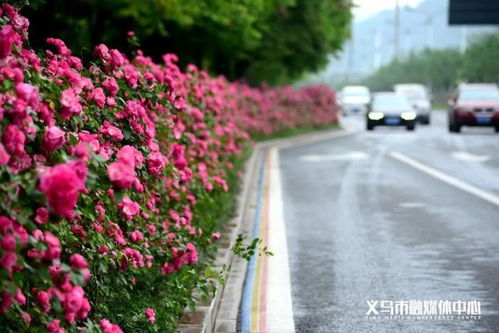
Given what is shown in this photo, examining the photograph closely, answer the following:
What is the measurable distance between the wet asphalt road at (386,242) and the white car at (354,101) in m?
47.2

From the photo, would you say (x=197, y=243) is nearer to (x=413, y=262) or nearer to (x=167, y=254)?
(x=167, y=254)

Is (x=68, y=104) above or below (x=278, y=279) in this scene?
above

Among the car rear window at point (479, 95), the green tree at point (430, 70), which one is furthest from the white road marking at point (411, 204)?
the green tree at point (430, 70)

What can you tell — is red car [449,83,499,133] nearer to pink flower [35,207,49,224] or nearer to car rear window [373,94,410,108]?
car rear window [373,94,410,108]

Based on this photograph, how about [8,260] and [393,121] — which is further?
[393,121]

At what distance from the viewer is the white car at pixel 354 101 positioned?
7019 cm

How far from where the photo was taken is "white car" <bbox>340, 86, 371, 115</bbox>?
7019cm

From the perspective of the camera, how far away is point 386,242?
11461 millimetres

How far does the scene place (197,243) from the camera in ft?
27.7

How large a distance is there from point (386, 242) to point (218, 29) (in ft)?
62.2

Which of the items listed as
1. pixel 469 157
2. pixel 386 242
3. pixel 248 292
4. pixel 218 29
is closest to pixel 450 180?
pixel 469 157

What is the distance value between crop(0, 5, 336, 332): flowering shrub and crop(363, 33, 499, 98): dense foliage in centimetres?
6041

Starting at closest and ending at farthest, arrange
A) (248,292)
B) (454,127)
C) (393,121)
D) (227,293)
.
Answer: (227,293), (248,292), (454,127), (393,121)

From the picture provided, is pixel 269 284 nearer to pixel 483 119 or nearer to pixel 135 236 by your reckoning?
pixel 135 236
